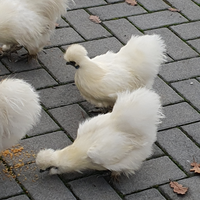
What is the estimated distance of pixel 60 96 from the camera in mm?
5152

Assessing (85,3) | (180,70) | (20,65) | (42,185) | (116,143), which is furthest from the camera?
(85,3)

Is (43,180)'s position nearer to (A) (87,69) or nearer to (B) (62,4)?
(A) (87,69)

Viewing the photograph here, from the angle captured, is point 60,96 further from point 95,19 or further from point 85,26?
point 95,19

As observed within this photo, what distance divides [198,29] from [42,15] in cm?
216

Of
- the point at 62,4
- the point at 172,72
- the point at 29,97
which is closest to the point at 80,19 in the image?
the point at 62,4

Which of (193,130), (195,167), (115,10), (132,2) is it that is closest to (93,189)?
(195,167)

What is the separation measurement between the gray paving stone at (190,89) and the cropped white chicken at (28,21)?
5.08 ft

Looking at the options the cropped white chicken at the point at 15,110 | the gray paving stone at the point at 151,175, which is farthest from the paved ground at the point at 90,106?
the cropped white chicken at the point at 15,110

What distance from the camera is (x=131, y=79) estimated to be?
15.7ft

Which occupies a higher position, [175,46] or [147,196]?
[175,46]

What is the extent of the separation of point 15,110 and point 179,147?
1.70 metres

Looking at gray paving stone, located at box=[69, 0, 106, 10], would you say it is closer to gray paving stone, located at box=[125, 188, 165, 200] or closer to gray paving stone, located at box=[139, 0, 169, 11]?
gray paving stone, located at box=[139, 0, 169, 11]

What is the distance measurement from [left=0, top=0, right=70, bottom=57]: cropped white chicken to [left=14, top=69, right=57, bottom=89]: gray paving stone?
22 centimetres

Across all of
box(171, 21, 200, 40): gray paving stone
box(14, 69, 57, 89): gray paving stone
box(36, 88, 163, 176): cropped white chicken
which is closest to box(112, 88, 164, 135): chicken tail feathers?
box(36, 88, 163, 176): cropped white chicken
